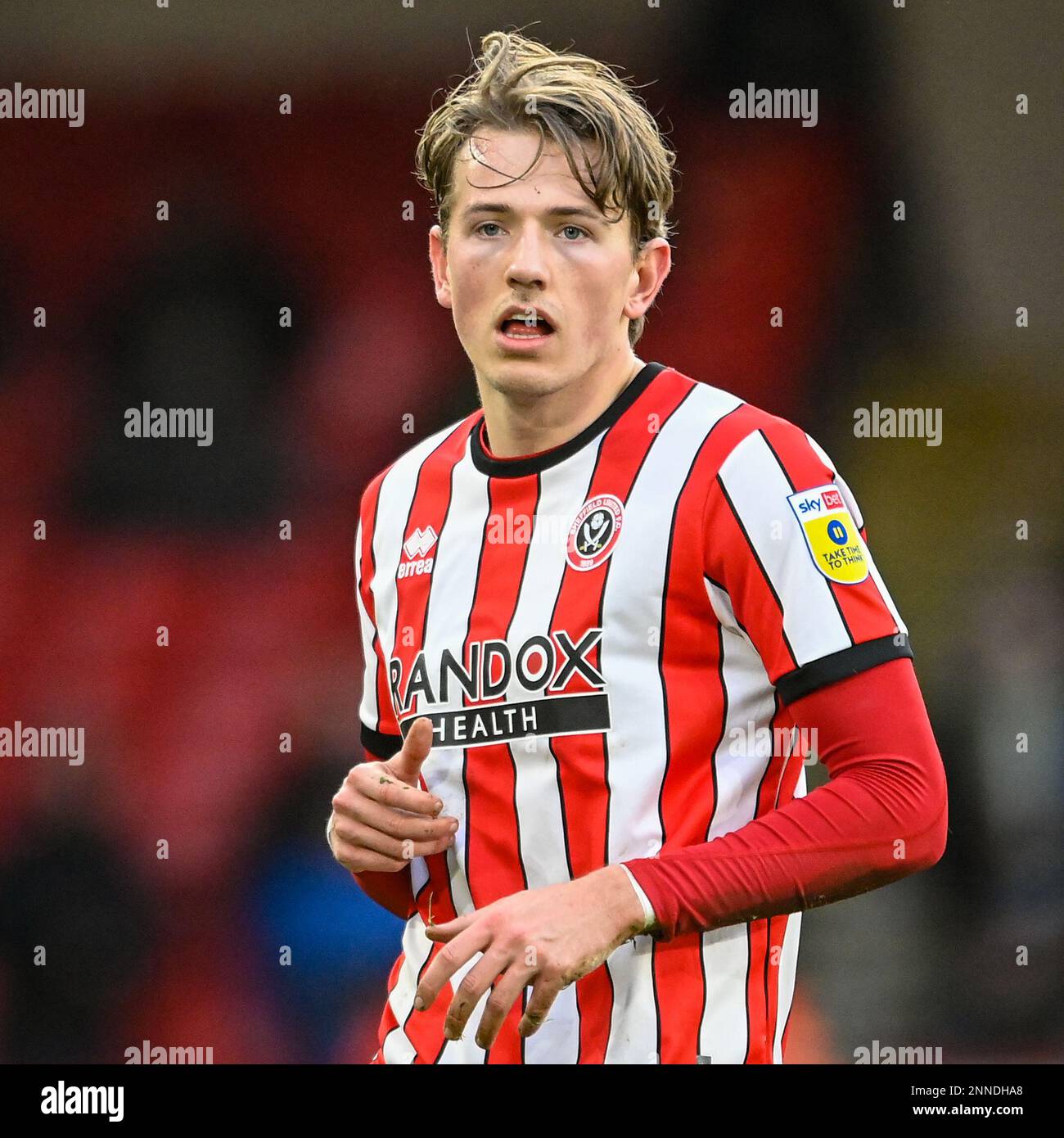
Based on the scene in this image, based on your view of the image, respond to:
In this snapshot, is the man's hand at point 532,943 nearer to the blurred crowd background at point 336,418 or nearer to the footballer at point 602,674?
the footballer at point 602,674

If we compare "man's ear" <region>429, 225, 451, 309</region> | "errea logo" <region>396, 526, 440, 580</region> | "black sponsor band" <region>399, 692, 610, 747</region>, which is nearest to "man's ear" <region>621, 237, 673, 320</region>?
"man's ear" <region>429, 225, 451, 309</region>

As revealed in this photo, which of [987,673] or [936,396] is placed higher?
[936,396]

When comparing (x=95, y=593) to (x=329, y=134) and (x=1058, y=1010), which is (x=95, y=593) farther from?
(x=1058, y=1010)

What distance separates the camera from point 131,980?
12.0 ft

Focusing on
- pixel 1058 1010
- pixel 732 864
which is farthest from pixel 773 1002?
pixel 1058 1010

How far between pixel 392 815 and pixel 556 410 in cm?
61

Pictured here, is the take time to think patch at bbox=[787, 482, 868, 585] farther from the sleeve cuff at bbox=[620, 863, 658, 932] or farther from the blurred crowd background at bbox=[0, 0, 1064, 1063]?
the blurred crowd background at bbox=[0, 0, 1064, 1063]

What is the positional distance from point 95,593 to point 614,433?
7.87 ft

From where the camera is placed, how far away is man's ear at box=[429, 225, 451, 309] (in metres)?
2.10

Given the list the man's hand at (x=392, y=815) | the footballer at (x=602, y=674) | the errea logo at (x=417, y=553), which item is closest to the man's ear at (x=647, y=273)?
the footballer at (x=602, y=674)

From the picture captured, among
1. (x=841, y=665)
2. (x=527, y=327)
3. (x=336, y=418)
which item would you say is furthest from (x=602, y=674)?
(x=336, y=418)

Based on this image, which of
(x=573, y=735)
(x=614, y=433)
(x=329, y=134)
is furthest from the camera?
(x=329, y=134)

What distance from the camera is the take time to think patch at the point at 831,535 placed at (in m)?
1.73

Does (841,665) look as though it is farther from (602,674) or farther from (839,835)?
(602,674)
